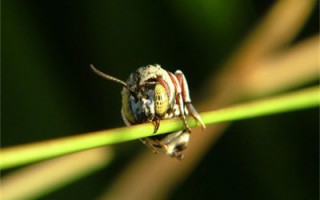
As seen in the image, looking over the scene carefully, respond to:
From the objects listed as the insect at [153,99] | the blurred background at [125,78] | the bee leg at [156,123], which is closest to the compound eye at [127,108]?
the insect at [153,99]

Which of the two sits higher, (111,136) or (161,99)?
(161,99)

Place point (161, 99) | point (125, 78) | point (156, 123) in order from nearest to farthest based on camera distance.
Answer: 1. point (156, 123)
2. point (161, 99)
3. point (125, 78)

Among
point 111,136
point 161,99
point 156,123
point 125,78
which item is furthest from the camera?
point 125,78

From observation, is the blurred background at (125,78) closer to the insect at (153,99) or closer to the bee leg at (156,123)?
the insect at (153,99)

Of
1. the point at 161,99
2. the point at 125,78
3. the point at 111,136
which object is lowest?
the point at 111,136

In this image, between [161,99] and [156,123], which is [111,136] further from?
[161,99]

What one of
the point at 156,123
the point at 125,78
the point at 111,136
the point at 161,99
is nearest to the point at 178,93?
the point at 161,99

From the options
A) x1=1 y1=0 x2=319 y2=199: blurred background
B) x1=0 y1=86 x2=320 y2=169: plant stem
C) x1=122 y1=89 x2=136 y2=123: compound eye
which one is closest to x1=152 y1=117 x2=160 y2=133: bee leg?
x1=0 y1=86 x2=320 y2=169: plant stem
